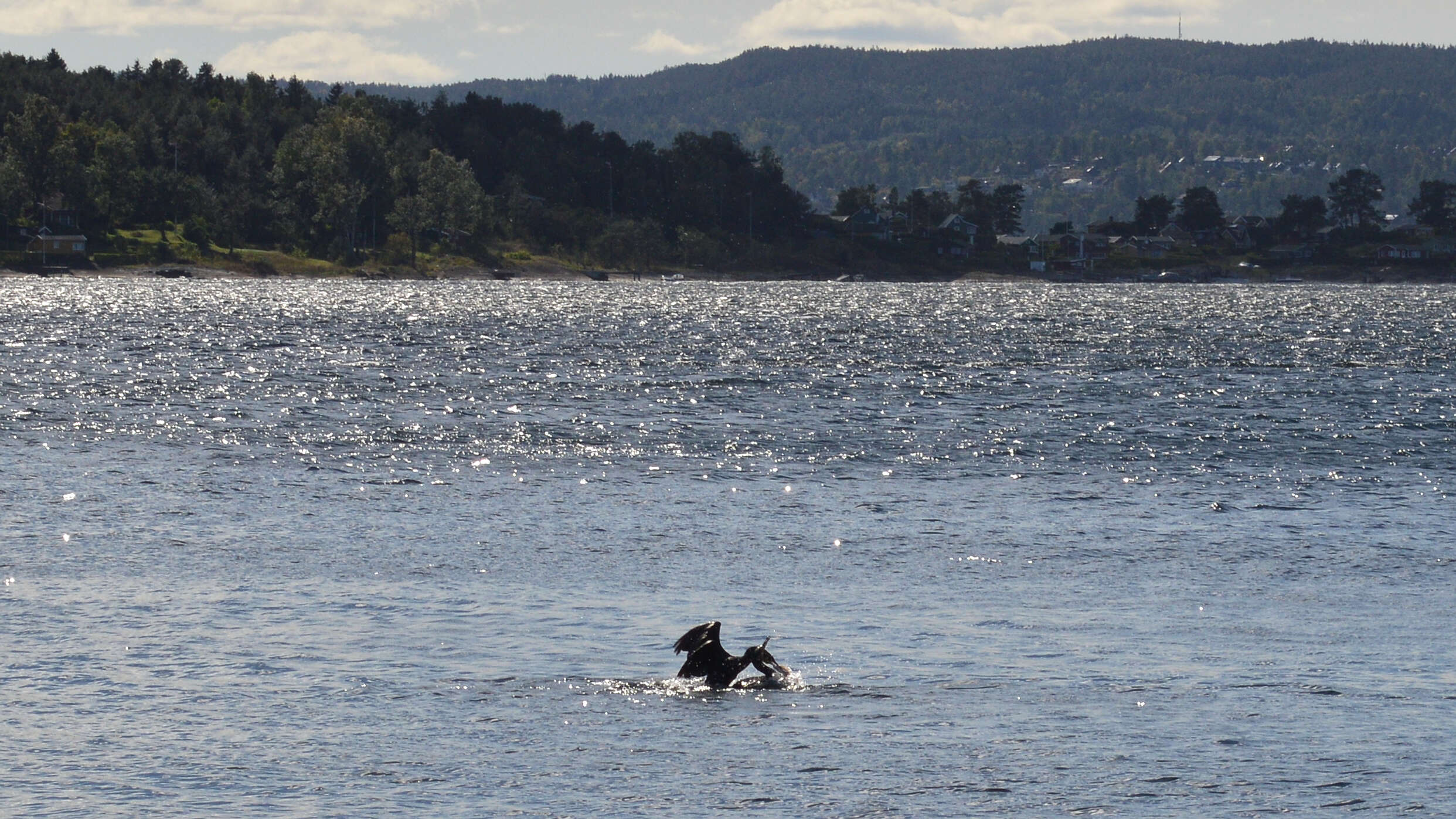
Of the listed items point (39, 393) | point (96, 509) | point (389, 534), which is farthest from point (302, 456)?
point (39, 393)

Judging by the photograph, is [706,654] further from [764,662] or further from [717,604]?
[717,604]

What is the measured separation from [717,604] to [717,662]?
680 cm

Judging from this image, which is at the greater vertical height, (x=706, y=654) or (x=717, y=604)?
(x=706, y=654)

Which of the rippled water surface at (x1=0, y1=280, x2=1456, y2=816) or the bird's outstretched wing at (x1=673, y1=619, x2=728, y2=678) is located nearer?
the rippled water surface at (x1=0, y1=280, x2=1456, y2=816)

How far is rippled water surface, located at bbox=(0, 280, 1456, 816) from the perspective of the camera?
22625 millimetres

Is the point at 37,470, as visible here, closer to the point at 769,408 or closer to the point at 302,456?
the point at 302,456

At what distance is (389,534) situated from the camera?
41844 millimetres

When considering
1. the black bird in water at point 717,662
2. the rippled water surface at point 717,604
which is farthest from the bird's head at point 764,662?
the rippled water surface at point 717,604

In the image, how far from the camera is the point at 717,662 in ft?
89.6

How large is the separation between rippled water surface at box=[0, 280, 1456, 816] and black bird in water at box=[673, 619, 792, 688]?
0.39m

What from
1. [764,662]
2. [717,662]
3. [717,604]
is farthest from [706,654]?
[717,604]

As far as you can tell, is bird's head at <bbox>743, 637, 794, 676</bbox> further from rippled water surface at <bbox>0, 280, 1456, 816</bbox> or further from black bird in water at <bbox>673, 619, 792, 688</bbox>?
rippled water surface at <bbox>0, 280, 1456, 816</bbox>

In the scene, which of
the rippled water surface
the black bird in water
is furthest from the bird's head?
the rippled water surface

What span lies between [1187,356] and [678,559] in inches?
3507
